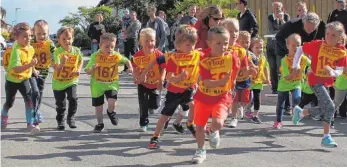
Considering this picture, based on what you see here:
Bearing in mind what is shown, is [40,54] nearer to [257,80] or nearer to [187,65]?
[187,65]

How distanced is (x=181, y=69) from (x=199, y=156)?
1165 millimetres

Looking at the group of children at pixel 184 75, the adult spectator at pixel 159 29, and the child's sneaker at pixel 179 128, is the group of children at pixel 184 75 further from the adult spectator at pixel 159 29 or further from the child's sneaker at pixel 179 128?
the adult spectator at pixel 159 29

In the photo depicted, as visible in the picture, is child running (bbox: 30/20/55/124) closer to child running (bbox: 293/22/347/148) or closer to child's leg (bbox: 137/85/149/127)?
child's leg (bbox: 137/85/149/127)

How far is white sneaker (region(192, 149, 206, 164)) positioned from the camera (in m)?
5.85

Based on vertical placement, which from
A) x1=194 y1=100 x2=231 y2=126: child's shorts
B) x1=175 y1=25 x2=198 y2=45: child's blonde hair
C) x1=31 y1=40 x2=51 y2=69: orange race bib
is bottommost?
x1=194 y1=100 x2=231 y2=126: child's shorts

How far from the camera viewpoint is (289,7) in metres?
24.1

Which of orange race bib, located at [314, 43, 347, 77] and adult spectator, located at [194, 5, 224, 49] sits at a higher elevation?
adult spectator, located at [194, 5, 224, 49]

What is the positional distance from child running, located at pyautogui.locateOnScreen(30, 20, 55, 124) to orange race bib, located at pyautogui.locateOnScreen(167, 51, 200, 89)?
227 centimetres

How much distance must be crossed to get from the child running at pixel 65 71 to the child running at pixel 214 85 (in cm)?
251

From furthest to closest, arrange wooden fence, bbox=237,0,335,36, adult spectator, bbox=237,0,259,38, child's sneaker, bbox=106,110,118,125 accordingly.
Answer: wooden fence, bbox=237,0,335,36 < adult spectator, bbox=237,0,259,38 < child's sneaker, bbox=106,110,118,125

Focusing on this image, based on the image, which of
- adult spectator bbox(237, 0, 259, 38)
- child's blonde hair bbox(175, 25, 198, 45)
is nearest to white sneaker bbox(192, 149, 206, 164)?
child's blonde hair bbox(175, 25, 198, 45)

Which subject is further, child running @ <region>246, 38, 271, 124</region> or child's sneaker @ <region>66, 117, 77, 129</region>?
child running @ <region>246, 38, 271, 124</region>

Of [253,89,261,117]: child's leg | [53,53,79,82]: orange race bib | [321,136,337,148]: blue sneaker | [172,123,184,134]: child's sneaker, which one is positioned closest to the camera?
[321,136,337,148]: blue sneaker

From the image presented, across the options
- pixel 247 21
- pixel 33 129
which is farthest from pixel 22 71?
pixel 247 21
